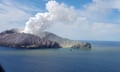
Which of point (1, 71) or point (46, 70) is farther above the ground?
point (1, 71)

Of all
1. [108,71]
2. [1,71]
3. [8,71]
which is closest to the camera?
[1,71]

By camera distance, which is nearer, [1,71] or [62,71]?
[1,71]

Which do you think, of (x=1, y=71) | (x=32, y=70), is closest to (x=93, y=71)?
(x=32, y=70)

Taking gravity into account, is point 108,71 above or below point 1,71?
below

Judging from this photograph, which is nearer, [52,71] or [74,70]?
[52,71]

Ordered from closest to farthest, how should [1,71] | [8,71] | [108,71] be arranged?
[1,71] → [8,71] → [108,71]

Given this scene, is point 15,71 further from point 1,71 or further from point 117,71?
point 1,71

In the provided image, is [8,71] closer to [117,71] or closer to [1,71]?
[117,71]

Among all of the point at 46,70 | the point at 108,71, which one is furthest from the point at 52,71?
the point at 108,71
